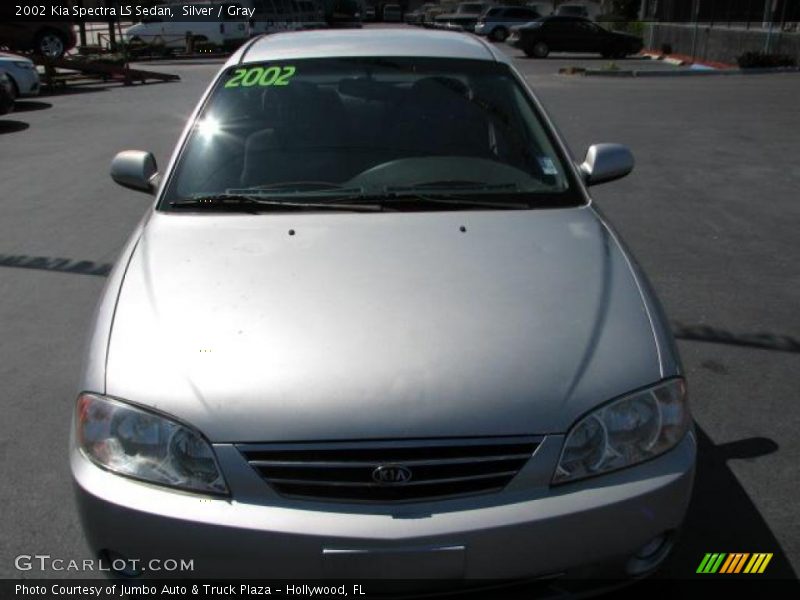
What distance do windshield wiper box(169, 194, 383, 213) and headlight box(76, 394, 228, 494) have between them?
1171mm

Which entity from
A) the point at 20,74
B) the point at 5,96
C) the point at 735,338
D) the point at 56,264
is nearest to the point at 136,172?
the point at 56,264

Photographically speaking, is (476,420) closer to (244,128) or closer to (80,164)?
(244,128)

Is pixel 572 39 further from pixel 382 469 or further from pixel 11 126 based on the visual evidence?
pixel 382 469

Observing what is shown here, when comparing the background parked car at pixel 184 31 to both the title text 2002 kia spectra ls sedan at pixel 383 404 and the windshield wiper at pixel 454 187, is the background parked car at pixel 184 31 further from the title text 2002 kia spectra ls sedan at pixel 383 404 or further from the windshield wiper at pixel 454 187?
the title text 2002 kia spectra ls sedan at pixel 383 404

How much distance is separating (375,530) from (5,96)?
14.0 meters

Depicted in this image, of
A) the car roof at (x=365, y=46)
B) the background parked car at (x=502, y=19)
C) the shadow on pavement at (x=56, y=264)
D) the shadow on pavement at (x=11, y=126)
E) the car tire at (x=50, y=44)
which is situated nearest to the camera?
the car roof at (x=365, y=46)

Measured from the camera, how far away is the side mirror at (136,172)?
4.04 meters

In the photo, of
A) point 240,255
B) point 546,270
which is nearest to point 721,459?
point 546,270

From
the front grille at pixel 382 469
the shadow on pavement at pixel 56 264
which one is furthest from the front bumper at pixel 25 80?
the front grille at pixel 382 469

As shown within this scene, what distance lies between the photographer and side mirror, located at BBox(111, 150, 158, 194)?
13.3 ft

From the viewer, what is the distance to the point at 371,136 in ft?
12.5

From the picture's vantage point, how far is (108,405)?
243 centimetres

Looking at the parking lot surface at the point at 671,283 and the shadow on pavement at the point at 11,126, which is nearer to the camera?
the parking lot surface at the point at 671,283

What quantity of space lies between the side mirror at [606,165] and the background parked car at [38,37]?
2169 cm
